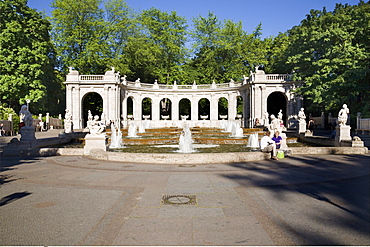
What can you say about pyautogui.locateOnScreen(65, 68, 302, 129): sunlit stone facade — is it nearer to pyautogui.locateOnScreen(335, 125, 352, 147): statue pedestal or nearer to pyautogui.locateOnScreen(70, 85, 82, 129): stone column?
pyautogui.locateOnScreen(70, 85, 82, 129): stone column

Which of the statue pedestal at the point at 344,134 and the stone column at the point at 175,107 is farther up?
the stone column at the point at 175,107

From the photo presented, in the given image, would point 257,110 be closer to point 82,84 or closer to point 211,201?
point 82,84

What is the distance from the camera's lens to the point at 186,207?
599cm

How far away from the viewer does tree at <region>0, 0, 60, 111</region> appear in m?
35.3

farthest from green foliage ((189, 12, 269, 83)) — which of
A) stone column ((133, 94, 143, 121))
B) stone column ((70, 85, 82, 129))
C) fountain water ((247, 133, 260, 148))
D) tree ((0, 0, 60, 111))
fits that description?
fountain water ((247, 133, 260, 148))

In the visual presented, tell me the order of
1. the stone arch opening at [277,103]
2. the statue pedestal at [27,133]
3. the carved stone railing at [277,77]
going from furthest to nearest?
the stone arch opening at [277,103] < the carved stone railing at [277,77] < the statue pedestal at [27,133]

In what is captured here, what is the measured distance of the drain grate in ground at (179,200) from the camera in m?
6.27

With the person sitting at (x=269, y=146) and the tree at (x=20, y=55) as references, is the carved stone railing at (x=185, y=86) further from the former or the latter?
the person sitting at (x=269, y=146)

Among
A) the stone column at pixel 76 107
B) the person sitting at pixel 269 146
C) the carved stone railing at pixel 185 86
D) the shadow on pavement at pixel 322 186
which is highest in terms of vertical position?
the carved stone railing at pixel 185 86

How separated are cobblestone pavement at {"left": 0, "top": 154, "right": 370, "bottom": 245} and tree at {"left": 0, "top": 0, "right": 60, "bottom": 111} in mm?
30637

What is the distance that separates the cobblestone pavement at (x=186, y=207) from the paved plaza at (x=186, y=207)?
0.02m

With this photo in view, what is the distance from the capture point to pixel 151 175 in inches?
380

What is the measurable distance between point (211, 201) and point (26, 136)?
14926mm

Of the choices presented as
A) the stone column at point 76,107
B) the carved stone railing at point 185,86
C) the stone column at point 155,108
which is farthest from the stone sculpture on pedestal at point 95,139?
the stone column at point 155,108
